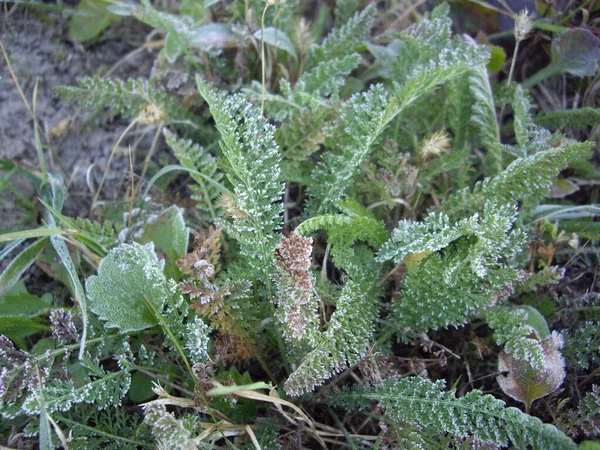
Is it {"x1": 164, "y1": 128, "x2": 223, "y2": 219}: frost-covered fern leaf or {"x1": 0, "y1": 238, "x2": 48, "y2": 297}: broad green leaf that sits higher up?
{"x1": 164, "y1": 128, "x2": 223, "y2": 219}: frost-covered fern leaf

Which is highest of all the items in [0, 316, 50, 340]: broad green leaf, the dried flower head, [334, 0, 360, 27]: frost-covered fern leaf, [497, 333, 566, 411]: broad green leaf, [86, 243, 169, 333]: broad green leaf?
[334, 0, 360, 27]: frost-covered fern leaf

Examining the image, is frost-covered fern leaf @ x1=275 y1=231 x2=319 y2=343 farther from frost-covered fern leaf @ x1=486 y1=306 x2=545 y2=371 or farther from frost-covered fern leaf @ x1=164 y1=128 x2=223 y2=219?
frost-covered fern leaf @ x1=486 y1=306 x2=545 y2=371

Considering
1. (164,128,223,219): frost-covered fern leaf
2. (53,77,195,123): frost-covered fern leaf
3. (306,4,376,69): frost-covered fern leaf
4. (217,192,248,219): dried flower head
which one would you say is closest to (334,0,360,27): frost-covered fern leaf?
(306,4,376,69): frost-covered fern leaf

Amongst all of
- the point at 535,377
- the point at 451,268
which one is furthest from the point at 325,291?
the point at 535,377

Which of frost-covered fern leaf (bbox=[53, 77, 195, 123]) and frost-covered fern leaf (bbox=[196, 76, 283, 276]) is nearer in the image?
frost-covered fern leaf (bbox=[196, 76, 283, 276])

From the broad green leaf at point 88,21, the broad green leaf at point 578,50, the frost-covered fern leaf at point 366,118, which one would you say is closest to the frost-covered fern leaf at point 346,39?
the frost-covered fern leaf at point 366,118

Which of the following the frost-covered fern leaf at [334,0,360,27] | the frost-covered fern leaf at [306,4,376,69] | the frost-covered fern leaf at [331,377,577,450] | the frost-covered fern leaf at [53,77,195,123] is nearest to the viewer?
the frost-covered fern leaf at [331,377,577,450]

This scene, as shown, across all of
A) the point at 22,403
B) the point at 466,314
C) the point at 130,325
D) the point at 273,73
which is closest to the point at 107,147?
the point at 273,73

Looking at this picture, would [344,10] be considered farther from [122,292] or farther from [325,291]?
[122,292]

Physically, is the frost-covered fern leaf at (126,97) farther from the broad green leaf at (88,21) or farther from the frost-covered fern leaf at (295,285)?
the frost-covered fern leaf at (295,285)
